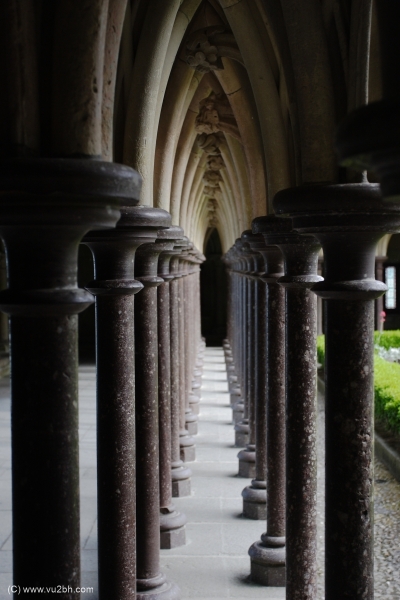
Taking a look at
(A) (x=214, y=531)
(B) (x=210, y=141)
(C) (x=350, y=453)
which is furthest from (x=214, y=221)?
(C) (x=350, y=453)

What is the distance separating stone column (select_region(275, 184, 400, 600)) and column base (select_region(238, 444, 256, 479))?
17.0ft

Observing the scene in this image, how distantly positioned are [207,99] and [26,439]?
6550 millimetres

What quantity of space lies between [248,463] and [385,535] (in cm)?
204

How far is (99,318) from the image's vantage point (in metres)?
4.23

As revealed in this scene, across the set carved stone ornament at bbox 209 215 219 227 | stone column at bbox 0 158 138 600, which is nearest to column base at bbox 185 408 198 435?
stone column at bbox 0 158 138 600

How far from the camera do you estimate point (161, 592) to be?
4969mm

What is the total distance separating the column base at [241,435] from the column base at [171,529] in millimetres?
3436

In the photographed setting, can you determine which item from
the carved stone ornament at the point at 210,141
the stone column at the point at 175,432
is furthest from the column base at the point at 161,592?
the carved stone ornament at the point at 210,141

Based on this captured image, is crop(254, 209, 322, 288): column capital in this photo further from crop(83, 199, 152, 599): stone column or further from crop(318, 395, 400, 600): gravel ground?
crop(318, 395, 400, 600): gravel ground

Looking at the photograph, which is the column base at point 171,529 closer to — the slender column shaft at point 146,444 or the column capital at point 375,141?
the slender column shaft at point 146,444

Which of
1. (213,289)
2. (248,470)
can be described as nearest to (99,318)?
(248,470)

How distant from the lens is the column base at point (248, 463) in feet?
27.6

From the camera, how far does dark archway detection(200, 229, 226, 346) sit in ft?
97.7

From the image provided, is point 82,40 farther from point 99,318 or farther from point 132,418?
point 132,418
